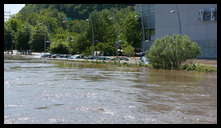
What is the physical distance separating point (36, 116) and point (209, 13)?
2186 inches

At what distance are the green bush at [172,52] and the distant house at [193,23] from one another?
15679mm

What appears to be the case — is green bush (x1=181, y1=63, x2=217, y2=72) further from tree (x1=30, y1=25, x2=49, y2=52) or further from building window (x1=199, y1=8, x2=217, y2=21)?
tree (x1=30, y1=25, x2=49, y2=52)

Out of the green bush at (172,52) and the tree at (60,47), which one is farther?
the tree at (60,47)

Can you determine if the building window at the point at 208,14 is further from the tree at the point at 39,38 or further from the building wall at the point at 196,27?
the tree at the point at 39,38

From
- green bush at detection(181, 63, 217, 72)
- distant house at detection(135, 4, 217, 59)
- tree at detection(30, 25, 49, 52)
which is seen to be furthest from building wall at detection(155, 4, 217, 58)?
tree at detection(30, 25, 49, 52)

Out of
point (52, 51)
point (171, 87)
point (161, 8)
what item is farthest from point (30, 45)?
point (171, 87)

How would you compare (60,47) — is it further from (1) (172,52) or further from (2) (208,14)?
(1) (172,52)

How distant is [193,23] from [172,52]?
76.3ft

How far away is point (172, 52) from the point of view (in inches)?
1929

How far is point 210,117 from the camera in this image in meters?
18.2

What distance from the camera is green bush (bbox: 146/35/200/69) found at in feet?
161

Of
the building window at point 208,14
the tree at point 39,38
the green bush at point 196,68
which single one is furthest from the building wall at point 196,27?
the tree at point 39,38

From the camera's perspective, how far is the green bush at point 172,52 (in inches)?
1935

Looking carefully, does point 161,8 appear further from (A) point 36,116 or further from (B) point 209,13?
(A) point 36,116
